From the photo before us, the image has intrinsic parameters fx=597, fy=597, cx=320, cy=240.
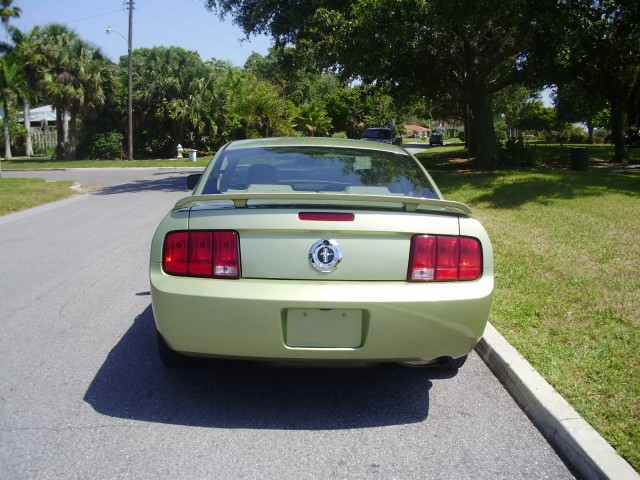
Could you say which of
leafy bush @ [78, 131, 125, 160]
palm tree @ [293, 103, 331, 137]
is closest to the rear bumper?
leafy bush @ [78, 131, 125, 160]

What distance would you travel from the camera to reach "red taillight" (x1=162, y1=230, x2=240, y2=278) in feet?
10.6

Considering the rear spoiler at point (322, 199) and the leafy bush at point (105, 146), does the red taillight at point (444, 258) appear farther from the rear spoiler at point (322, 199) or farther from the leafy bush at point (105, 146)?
the leafy bush at point (105, 146)

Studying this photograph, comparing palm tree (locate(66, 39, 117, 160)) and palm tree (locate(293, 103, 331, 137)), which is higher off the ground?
palm tree (locate(66, 39, 117, 160))

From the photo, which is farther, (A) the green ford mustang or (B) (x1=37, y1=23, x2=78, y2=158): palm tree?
(B) (x1=37, y1=23, x2=78, y2=158): palm tree

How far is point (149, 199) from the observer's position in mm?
14859

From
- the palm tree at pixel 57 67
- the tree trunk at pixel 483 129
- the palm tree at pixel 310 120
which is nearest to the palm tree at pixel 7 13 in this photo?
the palm tree at pixel 57 67

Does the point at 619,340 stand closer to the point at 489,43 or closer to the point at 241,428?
the point at 241,428

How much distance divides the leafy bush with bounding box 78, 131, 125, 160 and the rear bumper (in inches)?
1362

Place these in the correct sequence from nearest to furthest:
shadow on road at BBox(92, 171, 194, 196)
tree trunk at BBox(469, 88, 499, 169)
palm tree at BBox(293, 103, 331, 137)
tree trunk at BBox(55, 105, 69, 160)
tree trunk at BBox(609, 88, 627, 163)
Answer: shadow on road at BBox(92, 171, 194, 196), tree trunk at BBox(469, 88, 499, 169), tree trunk at BBox(609, 88, 627, 163), tree trunk at BBox(55, 105, 69, 160), palm tree at BBox(293, 103, 331, 137)

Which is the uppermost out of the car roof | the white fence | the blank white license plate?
the white fence

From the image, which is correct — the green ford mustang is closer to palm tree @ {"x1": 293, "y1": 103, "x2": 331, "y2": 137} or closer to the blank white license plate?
the blank white license plate

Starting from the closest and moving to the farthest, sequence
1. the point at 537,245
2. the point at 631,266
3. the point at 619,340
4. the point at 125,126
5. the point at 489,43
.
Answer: the point at 619,340
the point at 631,266
the point at 537,245
the point at 489,43
the point at 125,126

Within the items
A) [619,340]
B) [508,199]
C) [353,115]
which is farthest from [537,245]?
[353,115]

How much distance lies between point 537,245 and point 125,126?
108ft
